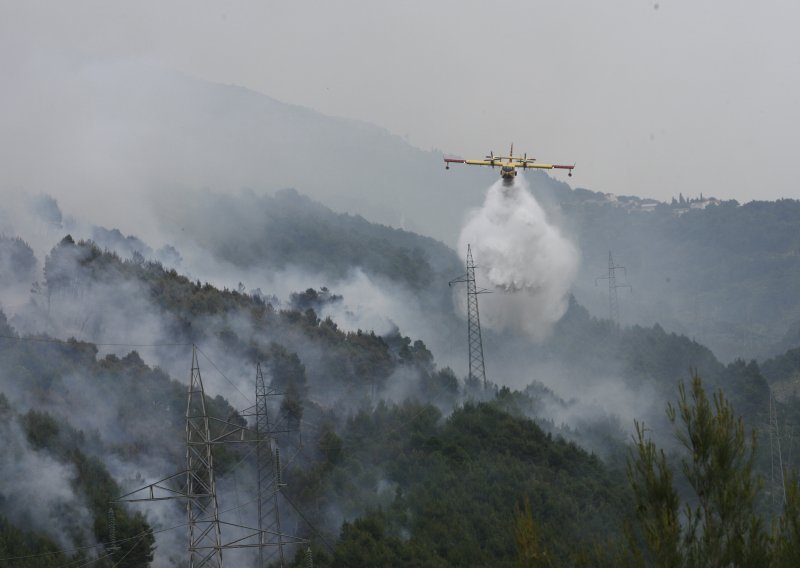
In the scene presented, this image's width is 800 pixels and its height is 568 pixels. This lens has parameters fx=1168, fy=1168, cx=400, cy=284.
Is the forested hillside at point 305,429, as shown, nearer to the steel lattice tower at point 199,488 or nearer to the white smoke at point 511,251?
the steel lattice tower at point 199,488

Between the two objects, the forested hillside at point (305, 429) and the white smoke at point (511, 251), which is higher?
the white smoke at point (511, 251)

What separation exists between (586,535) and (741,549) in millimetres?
64525

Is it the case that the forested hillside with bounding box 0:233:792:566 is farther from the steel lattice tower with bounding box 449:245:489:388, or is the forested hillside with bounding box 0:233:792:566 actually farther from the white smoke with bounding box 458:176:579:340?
the white smoke with bounding box 458:176:579:340

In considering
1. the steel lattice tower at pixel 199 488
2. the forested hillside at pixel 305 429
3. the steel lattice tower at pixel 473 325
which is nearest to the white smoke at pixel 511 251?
the steel lattice tower at pixel 473 325

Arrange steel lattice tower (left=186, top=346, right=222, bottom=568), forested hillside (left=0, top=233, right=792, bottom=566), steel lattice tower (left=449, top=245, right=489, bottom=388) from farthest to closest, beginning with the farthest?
steel lattice tower (left=449, top=245, right=489, bottom=388) < forested hillside (left=0, top=233, right=792, bottom=566) < steel lattice tower (left=186, top=346, right=222, bottom=568)

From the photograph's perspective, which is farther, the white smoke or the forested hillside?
the white smoke

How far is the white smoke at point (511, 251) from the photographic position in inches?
5463

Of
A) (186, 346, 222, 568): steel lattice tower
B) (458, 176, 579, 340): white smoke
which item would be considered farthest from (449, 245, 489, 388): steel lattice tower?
(186, 346, 222, 568): steel lattice tower

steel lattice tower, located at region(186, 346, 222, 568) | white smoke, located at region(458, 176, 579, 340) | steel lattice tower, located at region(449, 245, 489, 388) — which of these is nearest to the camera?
steel lattice tower, located at region(186, 346, 222, 568)

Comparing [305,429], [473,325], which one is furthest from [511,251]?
[305,429]

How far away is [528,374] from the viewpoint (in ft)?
534

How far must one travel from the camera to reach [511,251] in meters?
139

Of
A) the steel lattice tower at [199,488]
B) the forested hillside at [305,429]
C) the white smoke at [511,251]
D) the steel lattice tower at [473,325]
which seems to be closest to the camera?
the steel lattice tower at [199,488]

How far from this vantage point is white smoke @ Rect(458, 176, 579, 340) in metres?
139
